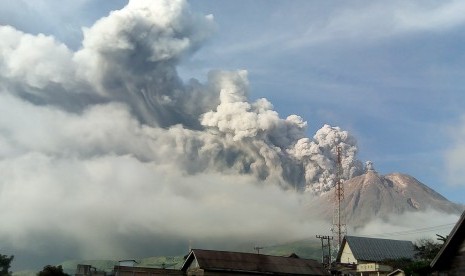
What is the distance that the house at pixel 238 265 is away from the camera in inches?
2105

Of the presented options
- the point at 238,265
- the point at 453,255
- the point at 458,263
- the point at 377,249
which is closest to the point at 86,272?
the point at 238,265

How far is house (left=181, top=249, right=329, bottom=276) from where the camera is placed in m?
53.5

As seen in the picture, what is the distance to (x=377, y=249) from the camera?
305ft

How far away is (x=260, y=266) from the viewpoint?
56156mm

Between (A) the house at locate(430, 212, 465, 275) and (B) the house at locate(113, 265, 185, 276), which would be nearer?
(A) the house at locate(430, 212, 465, 275)

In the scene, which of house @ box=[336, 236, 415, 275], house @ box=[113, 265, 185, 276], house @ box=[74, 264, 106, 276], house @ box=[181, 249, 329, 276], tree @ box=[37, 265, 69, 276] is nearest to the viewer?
house @ box=[181, 249, 329, 276]

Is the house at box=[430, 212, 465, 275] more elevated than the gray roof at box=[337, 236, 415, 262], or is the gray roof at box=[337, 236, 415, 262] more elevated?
the gray roof at box=[337, 236, 415, 262]

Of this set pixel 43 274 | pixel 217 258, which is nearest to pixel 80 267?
pixel 43 274

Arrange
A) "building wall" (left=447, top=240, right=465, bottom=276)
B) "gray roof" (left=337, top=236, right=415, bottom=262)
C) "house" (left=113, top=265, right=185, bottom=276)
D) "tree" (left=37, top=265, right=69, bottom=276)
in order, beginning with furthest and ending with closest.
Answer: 1. "gray roof" (left=337, top=236, right=415, bottom=262)
2. "tree" (left=37, top=265, right=69, bottom=276)
3. "house" (left=113, top=265, right=185, bottom=276)
4. "building wall" (left=447, top=240, right=465, bottom=276)

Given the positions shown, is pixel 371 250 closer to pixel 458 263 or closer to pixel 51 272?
pixel 51 272

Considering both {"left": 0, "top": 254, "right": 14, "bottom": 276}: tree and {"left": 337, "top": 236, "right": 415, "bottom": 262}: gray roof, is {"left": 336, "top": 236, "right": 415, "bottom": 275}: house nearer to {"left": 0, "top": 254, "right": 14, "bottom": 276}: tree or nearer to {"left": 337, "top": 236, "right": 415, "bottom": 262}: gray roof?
{"left": 337, "top": 236, "right": 415, "bottom": 262}: gray roof

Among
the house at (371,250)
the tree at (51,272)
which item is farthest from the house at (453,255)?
the house at (371,250)

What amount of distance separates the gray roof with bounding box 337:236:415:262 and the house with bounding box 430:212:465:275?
7308 cm

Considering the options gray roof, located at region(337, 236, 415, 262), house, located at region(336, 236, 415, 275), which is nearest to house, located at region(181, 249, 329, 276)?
house, located at region(336, 236, 415, 275)
